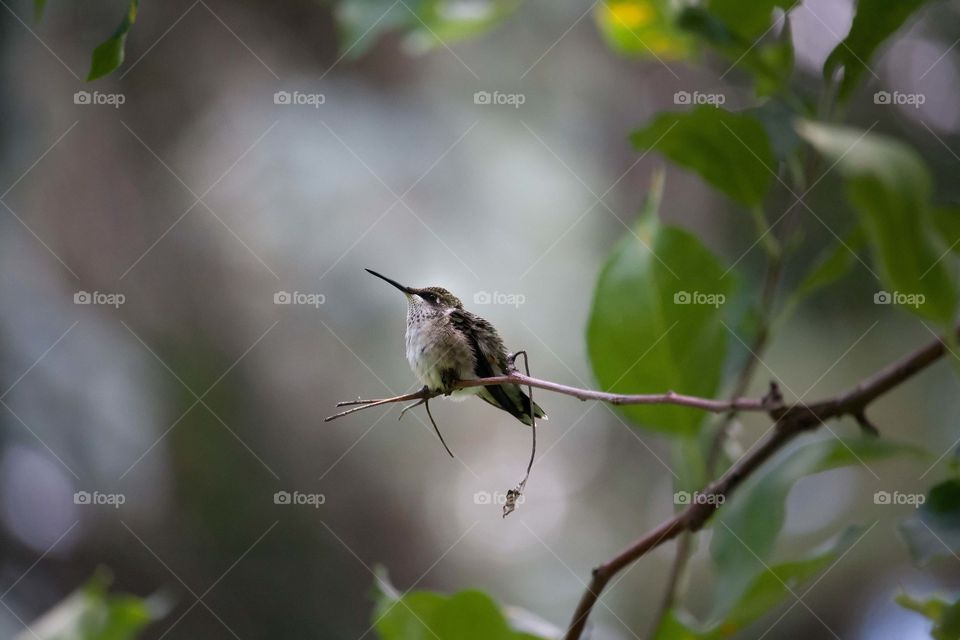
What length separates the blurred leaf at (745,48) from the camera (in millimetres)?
1196

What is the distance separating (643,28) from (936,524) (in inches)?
51.9

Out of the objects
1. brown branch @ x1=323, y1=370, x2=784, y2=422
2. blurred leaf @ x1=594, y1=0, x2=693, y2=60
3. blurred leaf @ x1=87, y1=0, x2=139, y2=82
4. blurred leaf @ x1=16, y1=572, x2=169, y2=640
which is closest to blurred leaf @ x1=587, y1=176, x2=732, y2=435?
brown branch @ x1=323, y1=370, x2=784, y2=422

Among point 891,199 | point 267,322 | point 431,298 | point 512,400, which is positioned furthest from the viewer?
point 267,322

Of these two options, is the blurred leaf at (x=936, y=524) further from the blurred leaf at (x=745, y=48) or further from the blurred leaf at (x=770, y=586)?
the blurred leaf at (x=745, y=48)

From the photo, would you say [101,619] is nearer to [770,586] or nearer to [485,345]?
[485,345]

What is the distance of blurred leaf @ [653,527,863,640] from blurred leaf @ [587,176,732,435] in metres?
0.32

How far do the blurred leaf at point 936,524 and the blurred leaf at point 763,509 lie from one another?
0.18m

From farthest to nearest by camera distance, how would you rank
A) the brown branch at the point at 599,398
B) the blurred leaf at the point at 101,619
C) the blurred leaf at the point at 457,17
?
the blurred leaf at the point at 457,17, the blurred leaf at the point at 101,619, the brown branch at the point at 599,398

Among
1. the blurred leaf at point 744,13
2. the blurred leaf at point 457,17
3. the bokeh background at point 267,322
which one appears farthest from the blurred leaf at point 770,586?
the bokeh background at point 267,322

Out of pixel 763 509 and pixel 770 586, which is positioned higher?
pixel 763 509

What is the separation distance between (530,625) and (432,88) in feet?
10.1

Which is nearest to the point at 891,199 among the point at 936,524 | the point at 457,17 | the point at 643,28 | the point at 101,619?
the point at 936,524

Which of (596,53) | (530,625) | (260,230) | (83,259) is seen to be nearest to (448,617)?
(530,625)

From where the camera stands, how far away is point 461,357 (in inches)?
57.4
